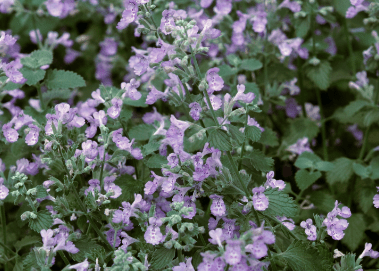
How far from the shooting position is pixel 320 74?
2.88 meters

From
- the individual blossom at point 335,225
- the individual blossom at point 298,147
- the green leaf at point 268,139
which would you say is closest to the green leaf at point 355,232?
the individual blossom at point 298,147

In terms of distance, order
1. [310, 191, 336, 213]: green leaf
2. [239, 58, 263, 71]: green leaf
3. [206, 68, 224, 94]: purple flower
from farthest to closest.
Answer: [239, 58, 263, 71]: green leaf
[310, 191, 336, 213]: green leaf
[206, 68, 224, 94]: purple flower

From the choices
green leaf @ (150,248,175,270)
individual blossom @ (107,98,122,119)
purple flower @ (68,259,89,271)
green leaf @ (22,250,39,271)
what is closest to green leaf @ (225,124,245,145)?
green leaf @ (150,248,175,270)

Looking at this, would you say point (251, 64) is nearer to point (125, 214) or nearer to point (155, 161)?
point (155, 161)

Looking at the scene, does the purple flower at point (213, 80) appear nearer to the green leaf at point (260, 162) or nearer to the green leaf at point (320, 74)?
the green leaf at point (260, 162)

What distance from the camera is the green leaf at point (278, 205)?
5.24ft

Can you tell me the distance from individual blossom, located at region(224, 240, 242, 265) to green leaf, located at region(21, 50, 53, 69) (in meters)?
1.59

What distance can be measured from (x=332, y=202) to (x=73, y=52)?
2593mm

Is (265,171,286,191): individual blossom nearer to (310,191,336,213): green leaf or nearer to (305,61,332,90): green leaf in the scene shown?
(310,191,336,213): green leaf

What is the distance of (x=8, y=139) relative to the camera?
2.03 m

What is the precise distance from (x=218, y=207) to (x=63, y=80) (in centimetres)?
130

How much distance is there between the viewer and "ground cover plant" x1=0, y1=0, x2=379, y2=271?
5.30ft

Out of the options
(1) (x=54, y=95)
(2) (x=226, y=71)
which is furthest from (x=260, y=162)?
(1) (x=54, y=95)

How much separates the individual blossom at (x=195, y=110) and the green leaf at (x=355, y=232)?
1.33m
